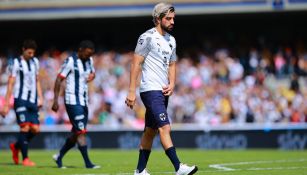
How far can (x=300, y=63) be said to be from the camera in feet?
85.3

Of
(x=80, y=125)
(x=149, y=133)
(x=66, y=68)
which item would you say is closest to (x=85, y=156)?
(x=80, y=125)

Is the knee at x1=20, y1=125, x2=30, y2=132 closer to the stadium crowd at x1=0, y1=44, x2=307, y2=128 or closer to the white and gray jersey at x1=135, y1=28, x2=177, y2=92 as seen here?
the white and gray jersey at x1=135, y1=28, x2=177, y2=92

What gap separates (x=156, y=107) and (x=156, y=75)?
18.3 inches

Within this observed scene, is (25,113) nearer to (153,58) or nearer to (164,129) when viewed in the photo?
(153,58)

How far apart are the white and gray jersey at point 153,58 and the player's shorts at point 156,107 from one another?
0.09m

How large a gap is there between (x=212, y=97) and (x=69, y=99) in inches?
454

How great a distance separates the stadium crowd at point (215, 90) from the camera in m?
23.8

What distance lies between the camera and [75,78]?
1381 centimetres

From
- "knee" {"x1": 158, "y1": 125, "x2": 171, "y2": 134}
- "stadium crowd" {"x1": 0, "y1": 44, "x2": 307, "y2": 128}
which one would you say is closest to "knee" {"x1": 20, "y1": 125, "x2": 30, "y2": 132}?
"knee" {"x1": 158, "y1": 125, "x2": 171, "y2": 134}

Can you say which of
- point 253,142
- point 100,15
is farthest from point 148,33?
point 100,15

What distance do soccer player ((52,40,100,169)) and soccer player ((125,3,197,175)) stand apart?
10.8 feet

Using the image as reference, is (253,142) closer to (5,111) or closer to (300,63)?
(300,63)

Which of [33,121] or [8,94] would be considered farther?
[33,121]

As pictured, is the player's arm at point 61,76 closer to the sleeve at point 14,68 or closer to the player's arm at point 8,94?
the player's arm at point 8,94
